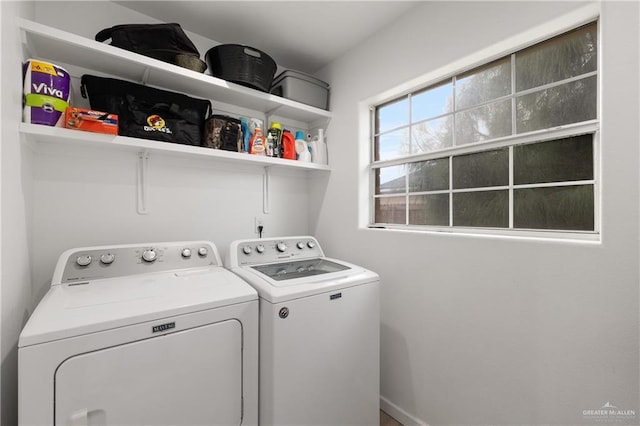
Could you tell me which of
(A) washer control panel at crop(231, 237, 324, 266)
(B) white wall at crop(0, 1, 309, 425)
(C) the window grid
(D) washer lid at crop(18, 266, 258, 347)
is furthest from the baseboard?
(C) the window grid

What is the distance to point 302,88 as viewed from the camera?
2178 millimetres

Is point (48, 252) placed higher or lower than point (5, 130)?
lower

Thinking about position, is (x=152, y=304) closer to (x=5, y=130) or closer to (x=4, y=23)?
(x=5, y=130)

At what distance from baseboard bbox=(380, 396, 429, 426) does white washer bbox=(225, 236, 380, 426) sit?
28cm

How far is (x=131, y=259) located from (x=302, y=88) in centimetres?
167

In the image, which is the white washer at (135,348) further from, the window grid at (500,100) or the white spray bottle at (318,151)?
the window grid at (500,100)

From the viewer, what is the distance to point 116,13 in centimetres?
173

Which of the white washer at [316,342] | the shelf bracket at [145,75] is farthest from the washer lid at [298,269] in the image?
the shelf bracket at [145,75]

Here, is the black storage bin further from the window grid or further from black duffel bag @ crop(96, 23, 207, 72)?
the window grid

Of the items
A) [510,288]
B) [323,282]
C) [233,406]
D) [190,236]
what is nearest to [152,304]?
[233,406]

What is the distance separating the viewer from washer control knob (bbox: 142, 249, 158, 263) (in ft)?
5.05

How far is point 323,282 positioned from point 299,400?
0.57 meters

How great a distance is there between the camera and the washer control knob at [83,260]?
139 centimetres

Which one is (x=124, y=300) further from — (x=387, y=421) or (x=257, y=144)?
(x=387, y=421)
